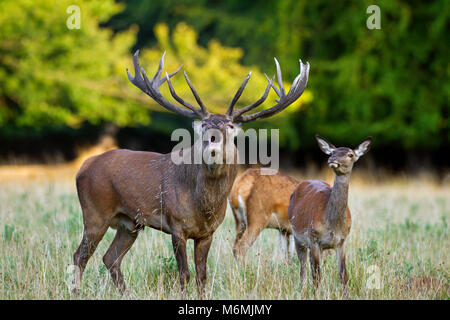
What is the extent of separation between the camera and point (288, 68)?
17.8m

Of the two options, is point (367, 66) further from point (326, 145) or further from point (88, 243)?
point (88, 243)

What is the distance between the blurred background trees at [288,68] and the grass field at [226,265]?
29.1 feet

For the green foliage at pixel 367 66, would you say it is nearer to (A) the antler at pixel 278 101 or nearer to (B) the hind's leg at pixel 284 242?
(B) the hind's leg at pixel 284 242

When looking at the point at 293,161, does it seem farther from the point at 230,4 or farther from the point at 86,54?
the point at 86,54

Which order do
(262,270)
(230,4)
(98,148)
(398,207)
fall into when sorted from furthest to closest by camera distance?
(230,4), (98,148), (398,207), (262,270)

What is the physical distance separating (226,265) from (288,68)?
12.3m

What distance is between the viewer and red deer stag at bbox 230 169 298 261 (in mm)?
7539

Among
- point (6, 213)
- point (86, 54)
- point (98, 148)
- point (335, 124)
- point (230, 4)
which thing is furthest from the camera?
point (230, 4)

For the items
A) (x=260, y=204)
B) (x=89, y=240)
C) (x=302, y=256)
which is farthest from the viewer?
(x=260, y=204)

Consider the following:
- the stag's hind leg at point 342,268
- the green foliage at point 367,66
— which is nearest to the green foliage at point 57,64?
the green foliage at point 367,66

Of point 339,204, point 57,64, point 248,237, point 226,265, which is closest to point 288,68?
point 57,64

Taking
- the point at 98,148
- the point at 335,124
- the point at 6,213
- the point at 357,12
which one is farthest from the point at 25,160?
the point at 6,213

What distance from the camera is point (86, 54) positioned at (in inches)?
661
